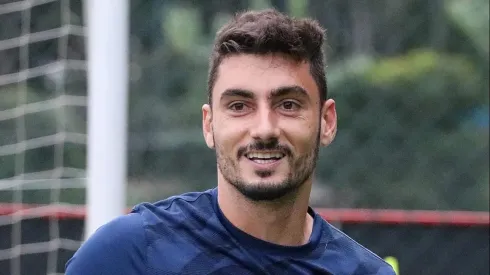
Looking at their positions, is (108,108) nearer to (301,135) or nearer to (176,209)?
(176,209)

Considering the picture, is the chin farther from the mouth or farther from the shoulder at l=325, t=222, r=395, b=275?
the shoulder at l=325, t=222, r=395, b=275

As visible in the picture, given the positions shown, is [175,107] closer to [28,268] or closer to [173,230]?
[28,268]

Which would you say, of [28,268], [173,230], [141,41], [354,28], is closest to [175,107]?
[141,41]

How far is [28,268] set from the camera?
3.69 m

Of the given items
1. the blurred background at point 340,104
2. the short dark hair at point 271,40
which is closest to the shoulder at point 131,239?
the short dark hair at point 271,40

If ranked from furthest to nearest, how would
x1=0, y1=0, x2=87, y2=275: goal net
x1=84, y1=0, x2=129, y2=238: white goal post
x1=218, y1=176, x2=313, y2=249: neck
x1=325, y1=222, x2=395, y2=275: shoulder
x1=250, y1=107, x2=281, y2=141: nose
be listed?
1. x1=0, y1=0, x2=87, y2=275: goal net
2. x1=84, y1=0, x2=129, y2=238: white goal post
3. x1=325, y1=222, x2=395, y2=275: shoulder
4. x1=218, y1=176, x2=313, y2=249: neck
5. x1=250, y1=107, x2=281, y2=141: nose

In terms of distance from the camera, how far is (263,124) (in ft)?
5.99

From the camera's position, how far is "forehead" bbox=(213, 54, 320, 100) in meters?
1.87

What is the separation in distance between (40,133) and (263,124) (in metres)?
4.31

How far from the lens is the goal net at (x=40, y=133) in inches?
143

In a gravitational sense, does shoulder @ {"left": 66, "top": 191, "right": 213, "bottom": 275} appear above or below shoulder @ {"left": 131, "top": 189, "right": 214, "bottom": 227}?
below

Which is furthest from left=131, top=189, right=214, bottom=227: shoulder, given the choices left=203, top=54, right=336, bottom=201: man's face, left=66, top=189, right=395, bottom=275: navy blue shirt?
left=203, top=54, right=336, bottom=201: man's face

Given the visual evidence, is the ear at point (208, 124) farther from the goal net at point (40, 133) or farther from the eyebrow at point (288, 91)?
the goal net at point (40, 133)

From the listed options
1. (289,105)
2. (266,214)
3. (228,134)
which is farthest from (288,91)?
(266,214)
